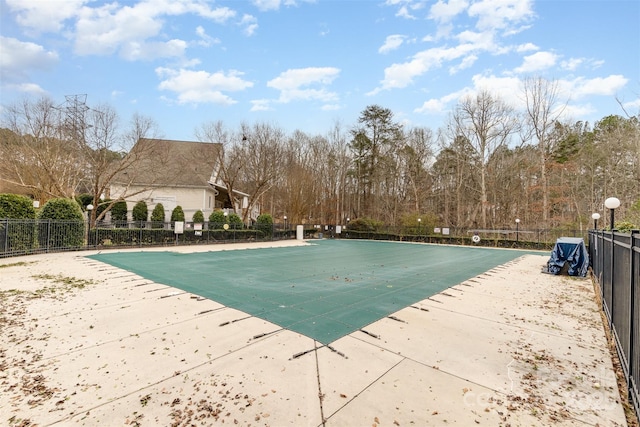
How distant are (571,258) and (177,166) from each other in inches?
937

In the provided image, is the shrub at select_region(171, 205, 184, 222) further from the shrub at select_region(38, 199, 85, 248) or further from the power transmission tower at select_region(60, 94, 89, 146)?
the shrub at select_region(38, 199, 85, 248)

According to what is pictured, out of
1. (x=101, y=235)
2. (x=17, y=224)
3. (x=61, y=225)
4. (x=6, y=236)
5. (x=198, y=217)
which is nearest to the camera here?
(x=6, y=236)

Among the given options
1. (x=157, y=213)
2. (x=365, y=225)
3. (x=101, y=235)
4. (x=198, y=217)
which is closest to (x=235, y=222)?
(x=198, y=217)

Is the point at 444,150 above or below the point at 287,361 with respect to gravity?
above

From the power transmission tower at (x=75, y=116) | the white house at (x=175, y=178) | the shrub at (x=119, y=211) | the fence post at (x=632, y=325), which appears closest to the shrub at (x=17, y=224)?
the power transmission tower at (x=75, y=116)

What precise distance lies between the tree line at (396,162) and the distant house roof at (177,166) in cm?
99

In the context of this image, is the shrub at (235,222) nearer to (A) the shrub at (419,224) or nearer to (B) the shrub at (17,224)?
(B) the shrub at (17,224)

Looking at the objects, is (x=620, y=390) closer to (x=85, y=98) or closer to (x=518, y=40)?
(x=518, y=40)

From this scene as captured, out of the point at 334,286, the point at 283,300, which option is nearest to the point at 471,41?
the point at 334,286

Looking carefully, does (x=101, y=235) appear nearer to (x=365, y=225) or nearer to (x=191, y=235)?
(x=191, y=235)

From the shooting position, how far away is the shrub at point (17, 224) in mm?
10445

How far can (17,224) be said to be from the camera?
10.7 m

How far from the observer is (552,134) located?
23.5 meters

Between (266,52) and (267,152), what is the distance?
1082 cm
